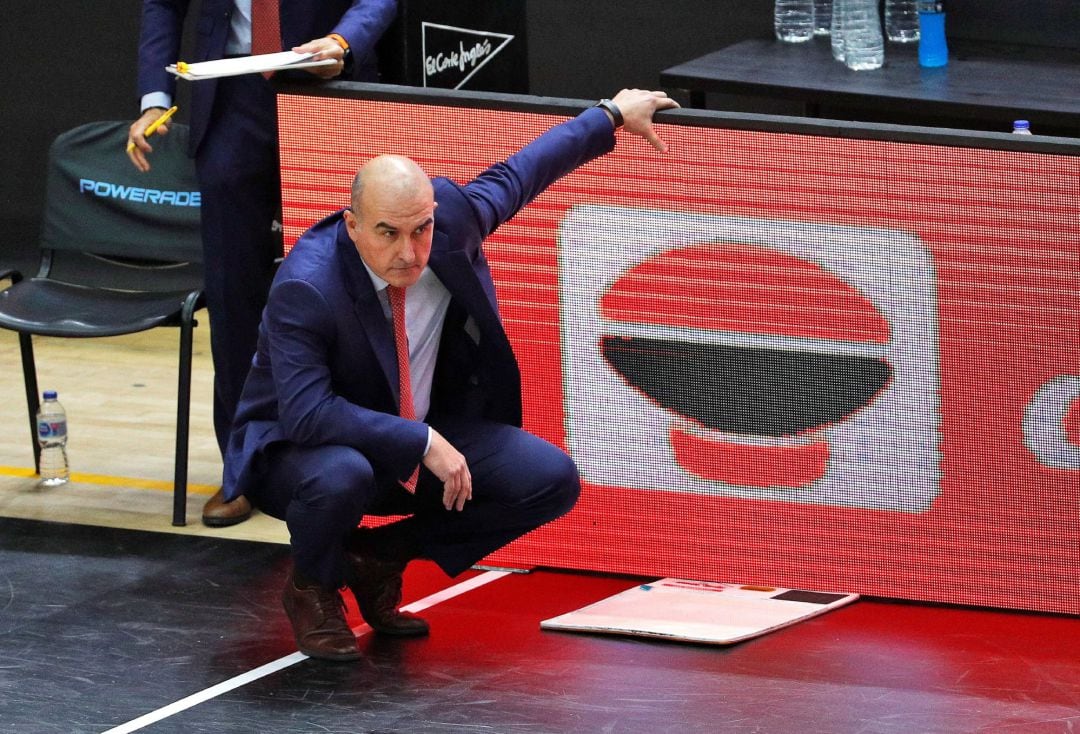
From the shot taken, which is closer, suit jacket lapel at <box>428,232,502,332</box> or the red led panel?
suit jacket lapel at <box>428,232,502,332</box>

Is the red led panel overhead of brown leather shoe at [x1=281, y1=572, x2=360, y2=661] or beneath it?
overhead

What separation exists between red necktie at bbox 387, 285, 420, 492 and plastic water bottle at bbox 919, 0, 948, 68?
3.14 metres

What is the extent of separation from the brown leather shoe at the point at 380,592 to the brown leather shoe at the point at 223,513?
999mm

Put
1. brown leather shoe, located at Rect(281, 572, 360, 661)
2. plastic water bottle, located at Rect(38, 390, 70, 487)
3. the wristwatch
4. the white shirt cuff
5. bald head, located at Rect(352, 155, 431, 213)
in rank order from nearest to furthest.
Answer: bald head, located at Rect(352, 155, 431, 213) < brown leather shoe, located at Rect(281, 572, 360, 661) < the wristwatch < the white shirt cuff < plastic water bottle, located at Rect(38, 390, 70, 487)

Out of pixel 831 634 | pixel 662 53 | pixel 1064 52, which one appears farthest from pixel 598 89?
pixel 831 634

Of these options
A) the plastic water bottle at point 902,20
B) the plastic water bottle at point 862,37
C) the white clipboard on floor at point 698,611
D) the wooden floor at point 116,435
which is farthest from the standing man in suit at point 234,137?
the plastic water bottle at point 902,20

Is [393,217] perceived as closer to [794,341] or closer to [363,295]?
[363,295]

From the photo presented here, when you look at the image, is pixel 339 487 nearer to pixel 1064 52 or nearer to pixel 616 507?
pixel 616 507

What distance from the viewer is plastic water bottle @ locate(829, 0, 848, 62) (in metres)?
6.89

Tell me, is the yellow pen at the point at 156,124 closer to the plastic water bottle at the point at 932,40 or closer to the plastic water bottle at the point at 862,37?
the plastic water bottle at the point at 862,37

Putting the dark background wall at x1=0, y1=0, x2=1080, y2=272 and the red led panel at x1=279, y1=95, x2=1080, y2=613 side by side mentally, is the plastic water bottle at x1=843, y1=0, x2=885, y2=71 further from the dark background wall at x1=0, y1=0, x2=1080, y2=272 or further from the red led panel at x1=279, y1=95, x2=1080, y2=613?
the red led panel at x1=279, y1=95, x2=1080, y2=613

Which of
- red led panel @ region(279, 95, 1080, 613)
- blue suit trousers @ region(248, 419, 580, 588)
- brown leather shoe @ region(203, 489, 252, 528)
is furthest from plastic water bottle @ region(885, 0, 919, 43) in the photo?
blue suit trousers @ region(248, 419, 580, 588)

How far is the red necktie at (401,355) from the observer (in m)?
4.25

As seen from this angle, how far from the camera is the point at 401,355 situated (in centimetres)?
428
